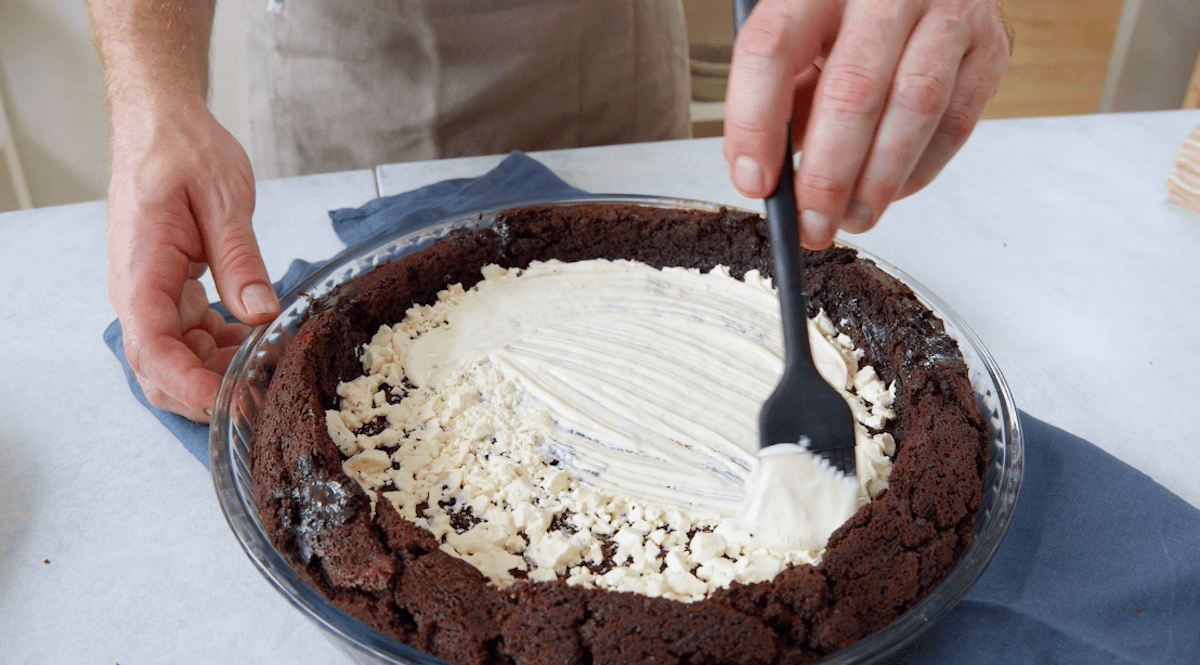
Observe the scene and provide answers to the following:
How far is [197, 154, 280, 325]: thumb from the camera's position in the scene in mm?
986

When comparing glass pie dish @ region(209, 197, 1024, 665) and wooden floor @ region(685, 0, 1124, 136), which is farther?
wooden floor @ region(685, 0, 1124, 136)

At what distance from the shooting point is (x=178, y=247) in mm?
1056

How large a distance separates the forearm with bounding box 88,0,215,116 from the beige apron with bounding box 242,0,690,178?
226mm


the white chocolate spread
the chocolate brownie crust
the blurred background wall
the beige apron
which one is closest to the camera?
the chocolate brownie crust

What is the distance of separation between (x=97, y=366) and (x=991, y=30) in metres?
1.20

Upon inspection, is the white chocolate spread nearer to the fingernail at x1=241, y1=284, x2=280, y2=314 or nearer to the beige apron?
the fingernail at x1=241, y1=284, x2=280, y2=314

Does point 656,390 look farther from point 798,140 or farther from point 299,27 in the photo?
point 299,27

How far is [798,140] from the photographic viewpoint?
3.84 ft

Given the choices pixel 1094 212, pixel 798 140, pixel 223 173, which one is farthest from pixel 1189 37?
pixel 223 173

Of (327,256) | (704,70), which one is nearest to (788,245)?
(327,256)

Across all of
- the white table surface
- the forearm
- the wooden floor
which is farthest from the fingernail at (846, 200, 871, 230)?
the wooden floor

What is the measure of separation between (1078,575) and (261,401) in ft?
2.85

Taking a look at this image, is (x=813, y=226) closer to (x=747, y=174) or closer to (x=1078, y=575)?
(x=747, y=174)

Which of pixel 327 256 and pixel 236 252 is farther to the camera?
pixel 327 256
